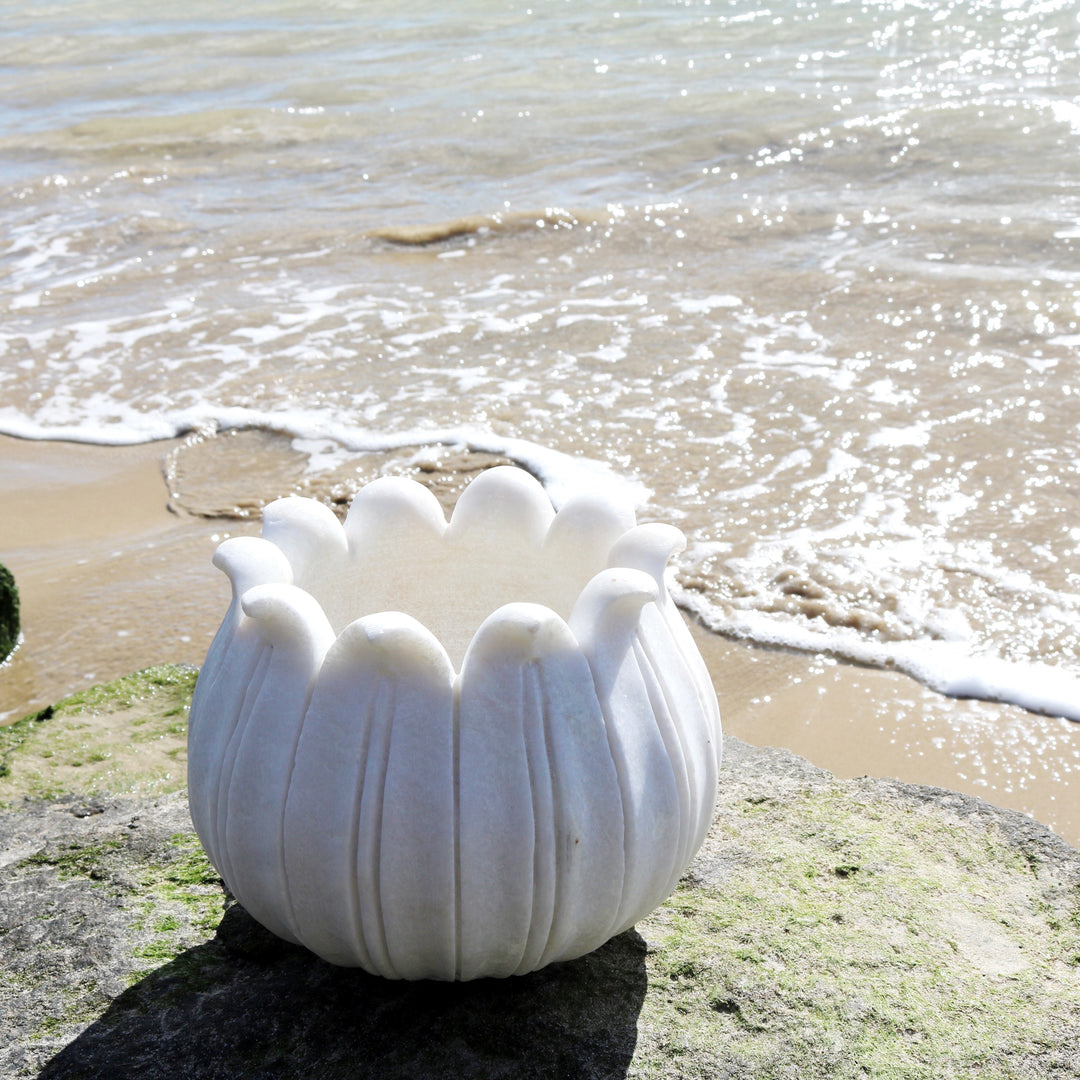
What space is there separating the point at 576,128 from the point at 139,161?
13.1ft

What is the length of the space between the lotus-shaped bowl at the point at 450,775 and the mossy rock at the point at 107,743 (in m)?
0.97

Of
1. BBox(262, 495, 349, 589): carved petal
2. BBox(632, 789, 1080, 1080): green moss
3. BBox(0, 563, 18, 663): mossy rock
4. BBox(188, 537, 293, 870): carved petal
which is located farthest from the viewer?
BBox(0, 563, 18, 663): mossy rock

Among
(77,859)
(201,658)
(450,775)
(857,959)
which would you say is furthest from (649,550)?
(201,658)

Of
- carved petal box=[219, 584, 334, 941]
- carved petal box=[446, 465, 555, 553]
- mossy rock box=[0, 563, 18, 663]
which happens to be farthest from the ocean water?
carved petal box=[219, 584, 334, 941]

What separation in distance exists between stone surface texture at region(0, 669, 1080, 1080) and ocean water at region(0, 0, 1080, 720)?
1.43m

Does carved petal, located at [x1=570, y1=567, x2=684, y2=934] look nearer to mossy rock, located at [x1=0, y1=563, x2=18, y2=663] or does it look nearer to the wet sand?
the wet sand

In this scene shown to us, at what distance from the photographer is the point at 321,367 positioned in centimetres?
592

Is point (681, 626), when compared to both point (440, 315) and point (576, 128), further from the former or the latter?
point (576, 128)

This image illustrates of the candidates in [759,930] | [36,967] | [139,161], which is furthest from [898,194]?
[36,967]

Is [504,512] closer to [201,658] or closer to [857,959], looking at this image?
[857,959]

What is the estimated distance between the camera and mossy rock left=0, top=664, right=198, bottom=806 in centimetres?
245

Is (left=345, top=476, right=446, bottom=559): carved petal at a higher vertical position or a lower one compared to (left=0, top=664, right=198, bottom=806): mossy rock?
higher

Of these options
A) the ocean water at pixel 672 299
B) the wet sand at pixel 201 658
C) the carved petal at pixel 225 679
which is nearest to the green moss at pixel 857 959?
the carved petal at pixel 225 679

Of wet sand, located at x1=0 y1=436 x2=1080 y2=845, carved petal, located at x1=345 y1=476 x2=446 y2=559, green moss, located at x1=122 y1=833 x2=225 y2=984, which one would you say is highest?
carved petal, located at x1=345 y1=476 x2=446 y2=559
